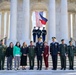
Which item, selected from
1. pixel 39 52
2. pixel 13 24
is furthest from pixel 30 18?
pixel 39 52

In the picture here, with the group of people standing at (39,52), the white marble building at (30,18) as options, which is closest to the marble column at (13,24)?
Result: the white marble building at (30,18)

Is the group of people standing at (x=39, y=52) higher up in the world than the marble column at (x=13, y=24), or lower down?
lower down

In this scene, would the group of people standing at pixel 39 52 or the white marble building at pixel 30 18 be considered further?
the white marble building at pixel 30 18

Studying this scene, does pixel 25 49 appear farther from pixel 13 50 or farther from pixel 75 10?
pixel 75 10

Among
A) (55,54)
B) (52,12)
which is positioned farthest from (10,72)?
(52,12)

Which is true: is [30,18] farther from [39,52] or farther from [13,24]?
[39,52]

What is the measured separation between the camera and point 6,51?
24812mm

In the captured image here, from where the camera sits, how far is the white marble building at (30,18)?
39.2 meters

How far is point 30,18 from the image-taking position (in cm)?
4816

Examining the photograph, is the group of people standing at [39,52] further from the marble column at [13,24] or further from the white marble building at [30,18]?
the marble column at [13,24]

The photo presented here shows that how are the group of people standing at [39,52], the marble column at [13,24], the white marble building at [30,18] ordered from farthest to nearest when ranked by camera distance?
the marble column at [13,24] < the white marble building at [30,18] < the group of people standing at [39,52]

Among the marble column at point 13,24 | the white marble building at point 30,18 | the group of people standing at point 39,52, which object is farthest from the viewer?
the marble column at point 13,24

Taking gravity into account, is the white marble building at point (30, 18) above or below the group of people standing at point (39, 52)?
above

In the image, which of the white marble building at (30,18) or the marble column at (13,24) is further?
the marble column at (13,24)
